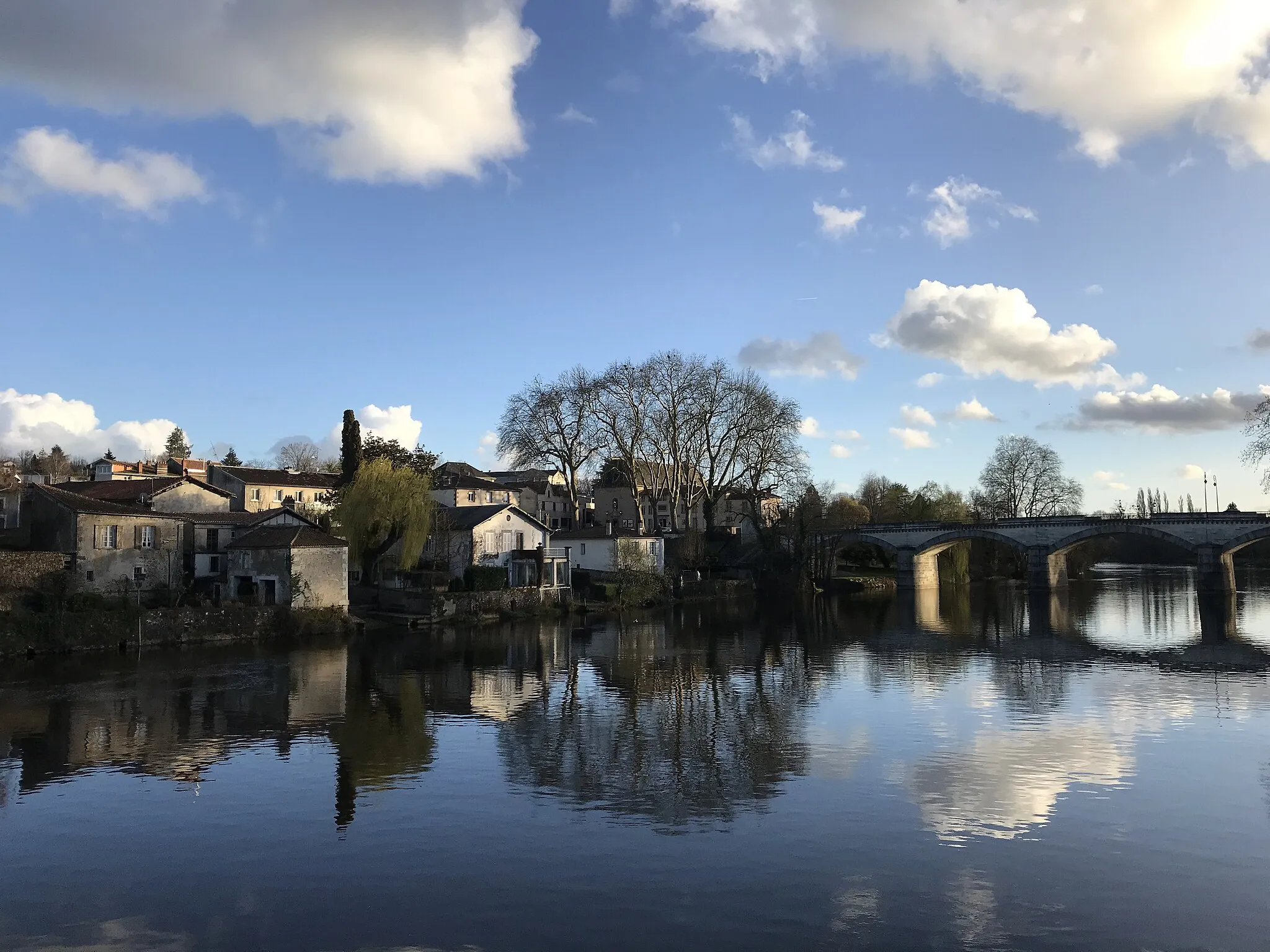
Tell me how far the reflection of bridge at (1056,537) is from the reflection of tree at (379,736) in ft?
182

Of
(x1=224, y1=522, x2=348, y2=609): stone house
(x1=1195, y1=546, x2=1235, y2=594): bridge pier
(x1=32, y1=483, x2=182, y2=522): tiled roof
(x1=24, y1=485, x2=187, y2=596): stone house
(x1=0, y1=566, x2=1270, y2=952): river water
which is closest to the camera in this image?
(x1=0, y1=566, x2=1270, y2=952): river water

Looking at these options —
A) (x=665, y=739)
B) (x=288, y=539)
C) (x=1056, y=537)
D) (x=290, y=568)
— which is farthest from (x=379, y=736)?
(x=1056, y=537)

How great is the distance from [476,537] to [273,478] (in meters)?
30.9

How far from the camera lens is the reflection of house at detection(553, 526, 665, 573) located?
6309 cm

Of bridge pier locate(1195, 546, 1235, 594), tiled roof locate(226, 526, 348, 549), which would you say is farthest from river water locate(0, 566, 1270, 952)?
bridge pier locate(1195, 546, 1235, 594)

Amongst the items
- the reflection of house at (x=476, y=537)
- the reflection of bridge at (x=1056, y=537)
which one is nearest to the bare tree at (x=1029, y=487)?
the reflection of bridge at (x=1056, y=537)

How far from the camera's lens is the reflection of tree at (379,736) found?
18391mm

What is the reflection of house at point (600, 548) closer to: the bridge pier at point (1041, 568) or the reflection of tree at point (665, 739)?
the reflection of tree at point (665, 739)

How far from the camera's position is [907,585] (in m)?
78.6

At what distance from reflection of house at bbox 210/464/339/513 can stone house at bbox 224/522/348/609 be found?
27.1 m

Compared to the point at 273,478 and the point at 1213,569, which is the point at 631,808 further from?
the point at 273,478

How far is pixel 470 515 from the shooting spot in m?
57.0

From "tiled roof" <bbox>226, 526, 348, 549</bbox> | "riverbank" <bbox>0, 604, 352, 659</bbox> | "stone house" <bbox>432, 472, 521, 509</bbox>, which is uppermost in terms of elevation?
"stone house" <bbox>432, 472, 521, 509</bbox>

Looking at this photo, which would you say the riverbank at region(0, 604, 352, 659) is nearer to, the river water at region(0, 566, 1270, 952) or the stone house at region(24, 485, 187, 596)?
the river water at region(0, 566, 1270, 952)
